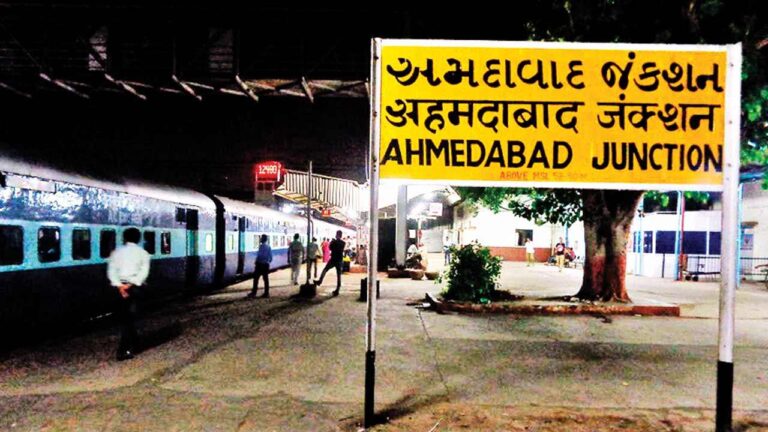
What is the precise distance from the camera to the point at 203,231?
51.4ft

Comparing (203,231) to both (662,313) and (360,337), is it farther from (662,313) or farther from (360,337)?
(662,313)

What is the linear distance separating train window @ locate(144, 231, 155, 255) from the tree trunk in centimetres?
1057

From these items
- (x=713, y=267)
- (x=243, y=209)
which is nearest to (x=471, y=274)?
(x=243, y=209)

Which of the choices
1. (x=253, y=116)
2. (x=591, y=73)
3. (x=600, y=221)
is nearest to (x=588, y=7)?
(x=600, y=221)

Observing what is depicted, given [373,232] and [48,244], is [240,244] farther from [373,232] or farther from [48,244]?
[373,232]

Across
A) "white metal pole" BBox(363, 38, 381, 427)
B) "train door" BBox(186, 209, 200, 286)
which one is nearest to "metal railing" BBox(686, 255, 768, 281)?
"train door" BBox(186, 209, 200, 286)

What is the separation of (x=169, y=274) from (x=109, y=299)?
3.11m

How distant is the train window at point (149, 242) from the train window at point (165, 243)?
49cm

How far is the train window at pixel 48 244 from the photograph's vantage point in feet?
26.6

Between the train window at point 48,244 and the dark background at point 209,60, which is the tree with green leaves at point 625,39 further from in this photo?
the train window at point 48,244

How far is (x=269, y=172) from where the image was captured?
23.8 m

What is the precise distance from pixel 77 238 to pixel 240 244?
32.8 feet

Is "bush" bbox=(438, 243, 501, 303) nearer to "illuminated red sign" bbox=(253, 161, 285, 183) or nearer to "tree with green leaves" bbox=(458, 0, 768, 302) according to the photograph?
"tree with green leaves" bbox=(458, 0, 768, 302)

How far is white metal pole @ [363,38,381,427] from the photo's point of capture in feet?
15.9
